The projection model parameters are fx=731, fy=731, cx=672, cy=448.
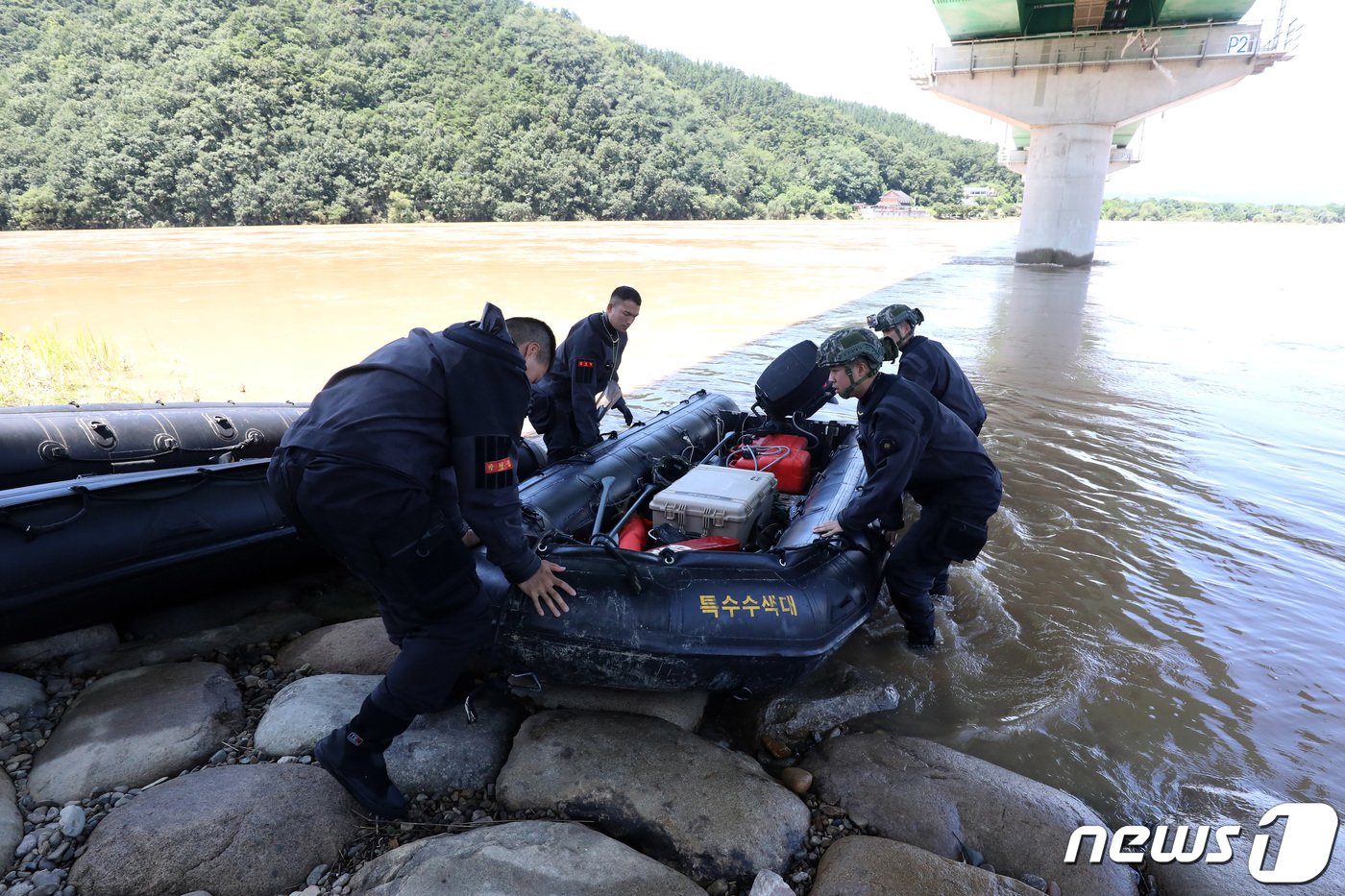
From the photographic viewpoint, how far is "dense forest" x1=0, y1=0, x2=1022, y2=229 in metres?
38.6

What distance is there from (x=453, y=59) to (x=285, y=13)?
40.4 feet

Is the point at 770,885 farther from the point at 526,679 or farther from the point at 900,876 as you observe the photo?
the point at 526,679

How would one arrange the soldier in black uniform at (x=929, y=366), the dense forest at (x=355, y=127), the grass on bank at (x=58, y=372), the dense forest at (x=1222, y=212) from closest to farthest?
the soldier in black uniform at (x=929, y=366) < the grass on bank at (x=58, y=372) < the dense forest at (x=355, y=127) < the dense forest at (x=1222, y=212)

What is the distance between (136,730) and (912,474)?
3020mm

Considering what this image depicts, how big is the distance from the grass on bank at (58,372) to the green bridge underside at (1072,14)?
677 inches

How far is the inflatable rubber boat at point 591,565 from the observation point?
2.63 m

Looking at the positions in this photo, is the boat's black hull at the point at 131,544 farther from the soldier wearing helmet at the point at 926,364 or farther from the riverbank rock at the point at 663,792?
the soldier wearing helmet at the point at 926,364

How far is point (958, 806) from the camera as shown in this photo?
246cm

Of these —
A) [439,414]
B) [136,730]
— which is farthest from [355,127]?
[439,414]

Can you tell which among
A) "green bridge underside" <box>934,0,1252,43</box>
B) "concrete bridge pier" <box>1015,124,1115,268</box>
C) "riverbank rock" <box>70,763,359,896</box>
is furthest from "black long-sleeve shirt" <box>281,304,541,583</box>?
"concrete bridge pier" <box>1015,124,1115,268</box>

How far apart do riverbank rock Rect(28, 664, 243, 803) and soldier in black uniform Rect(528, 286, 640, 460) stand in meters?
2.10

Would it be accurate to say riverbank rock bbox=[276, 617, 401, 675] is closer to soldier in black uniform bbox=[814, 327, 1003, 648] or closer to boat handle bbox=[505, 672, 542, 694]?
boat handle bbox=[505, 672, 542, 694]

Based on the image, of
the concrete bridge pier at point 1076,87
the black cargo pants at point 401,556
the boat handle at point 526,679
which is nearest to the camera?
the black cargo pants at point 401,556

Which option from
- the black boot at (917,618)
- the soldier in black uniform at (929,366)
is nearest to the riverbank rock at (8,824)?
the black boot at (917,618)
